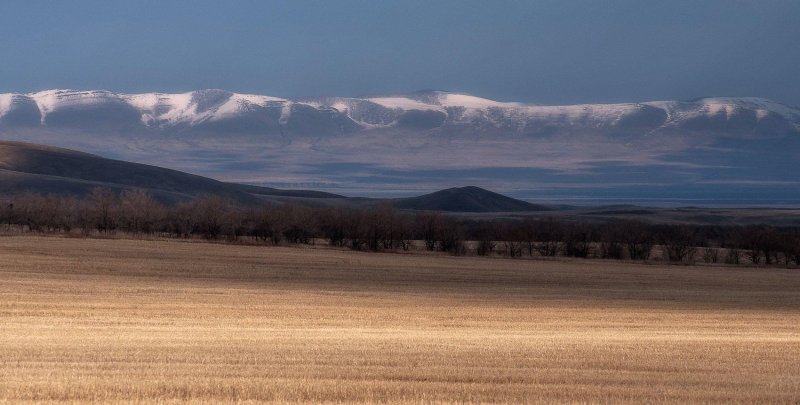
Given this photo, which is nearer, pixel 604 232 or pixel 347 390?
pixel 347 390

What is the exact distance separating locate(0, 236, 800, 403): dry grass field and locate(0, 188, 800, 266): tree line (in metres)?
26.8

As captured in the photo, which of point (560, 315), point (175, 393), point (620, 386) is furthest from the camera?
point (560, 315)

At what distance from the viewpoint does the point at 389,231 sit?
289ft

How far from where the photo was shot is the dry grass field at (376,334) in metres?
14.4

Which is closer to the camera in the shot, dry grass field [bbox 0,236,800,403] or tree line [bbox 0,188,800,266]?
dry grass field [bbox 0,236,800,403]

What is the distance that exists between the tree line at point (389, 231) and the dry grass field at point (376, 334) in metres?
26.8

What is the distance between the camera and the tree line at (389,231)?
8325 cm

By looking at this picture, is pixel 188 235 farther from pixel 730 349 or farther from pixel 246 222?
pixel 730 349

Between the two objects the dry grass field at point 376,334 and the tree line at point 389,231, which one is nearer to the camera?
the dry grass field at point 376,334

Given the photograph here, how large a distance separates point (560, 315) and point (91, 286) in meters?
18.4

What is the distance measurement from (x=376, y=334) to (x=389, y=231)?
63754 mm

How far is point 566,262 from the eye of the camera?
73188 millimetres

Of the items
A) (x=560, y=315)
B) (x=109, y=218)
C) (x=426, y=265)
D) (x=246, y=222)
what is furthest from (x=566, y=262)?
(x=109, y=218)

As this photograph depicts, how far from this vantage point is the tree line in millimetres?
83250
